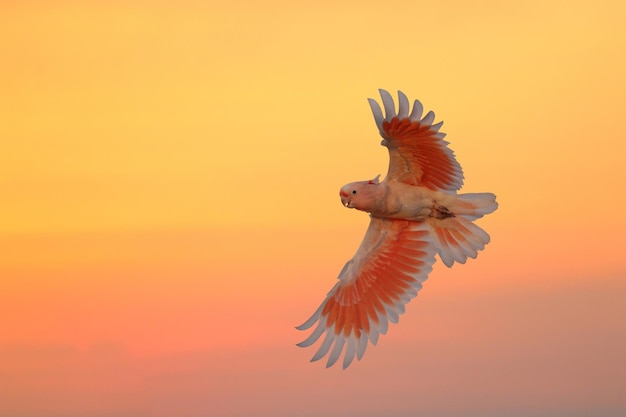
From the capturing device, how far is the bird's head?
17328 mm

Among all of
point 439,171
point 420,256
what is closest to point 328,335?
point 420,256

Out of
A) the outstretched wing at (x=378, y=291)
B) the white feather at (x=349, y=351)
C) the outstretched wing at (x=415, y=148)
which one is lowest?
the white feather at (x=349, y=351)

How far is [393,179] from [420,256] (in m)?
1.39

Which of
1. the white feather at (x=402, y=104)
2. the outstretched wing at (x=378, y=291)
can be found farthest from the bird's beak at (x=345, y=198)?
the white feather at (x=402, y=104)

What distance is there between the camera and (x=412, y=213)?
17.9 m

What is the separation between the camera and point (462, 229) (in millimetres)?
17875

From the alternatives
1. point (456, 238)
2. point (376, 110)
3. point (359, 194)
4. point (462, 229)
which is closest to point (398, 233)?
point (456, 238)

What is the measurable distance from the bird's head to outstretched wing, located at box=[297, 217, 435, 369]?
999 millimetres

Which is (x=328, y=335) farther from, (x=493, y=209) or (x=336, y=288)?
(x=493, y=209)

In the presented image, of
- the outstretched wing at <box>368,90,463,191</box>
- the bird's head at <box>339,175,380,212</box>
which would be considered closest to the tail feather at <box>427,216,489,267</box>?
the outstretched wing at <box>368,90,463,191</box>

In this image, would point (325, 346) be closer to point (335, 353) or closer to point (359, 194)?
point (335, 353)

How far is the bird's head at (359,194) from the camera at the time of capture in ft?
56.9

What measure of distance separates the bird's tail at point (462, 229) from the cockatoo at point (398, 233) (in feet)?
0.05

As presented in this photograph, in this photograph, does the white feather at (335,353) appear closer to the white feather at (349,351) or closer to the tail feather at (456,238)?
the white feather at (349,351)
